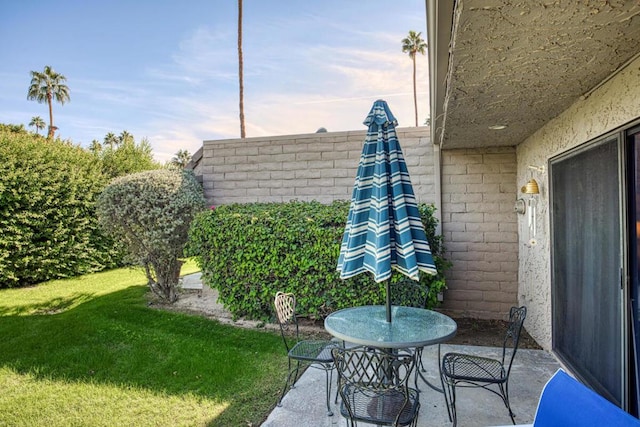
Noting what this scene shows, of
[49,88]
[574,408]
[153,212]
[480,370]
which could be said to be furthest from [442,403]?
[49,88]

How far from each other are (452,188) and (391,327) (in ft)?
11.6

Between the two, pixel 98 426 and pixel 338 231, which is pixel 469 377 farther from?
pixel 98 426

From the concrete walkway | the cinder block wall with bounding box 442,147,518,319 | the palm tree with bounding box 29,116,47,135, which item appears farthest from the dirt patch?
the palm tree with bounding box 29,116,47,135

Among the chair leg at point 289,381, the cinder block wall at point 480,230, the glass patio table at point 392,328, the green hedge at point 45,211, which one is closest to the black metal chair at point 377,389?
the glass patio table at point 392,328

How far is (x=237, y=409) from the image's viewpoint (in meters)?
3.03

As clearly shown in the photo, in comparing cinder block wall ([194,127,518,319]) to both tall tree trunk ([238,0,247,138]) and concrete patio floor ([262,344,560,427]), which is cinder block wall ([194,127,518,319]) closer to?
concrete patio floor ([262,344,560,427])

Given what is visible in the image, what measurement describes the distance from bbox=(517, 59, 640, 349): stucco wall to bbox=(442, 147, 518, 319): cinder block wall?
0.68 feet

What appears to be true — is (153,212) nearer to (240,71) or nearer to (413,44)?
(240,71)

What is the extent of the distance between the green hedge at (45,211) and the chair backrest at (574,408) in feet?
30.6

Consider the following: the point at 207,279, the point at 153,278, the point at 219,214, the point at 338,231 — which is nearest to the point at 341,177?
the point at 338,231

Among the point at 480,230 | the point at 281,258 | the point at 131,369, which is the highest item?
the point at 480,230

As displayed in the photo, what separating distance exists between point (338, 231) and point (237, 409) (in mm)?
2401

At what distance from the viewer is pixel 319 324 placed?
17.2 feet

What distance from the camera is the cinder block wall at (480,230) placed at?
5406mm
